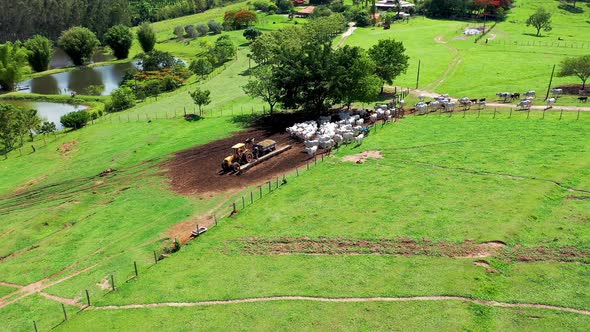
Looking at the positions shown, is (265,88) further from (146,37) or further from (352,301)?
(146,37)

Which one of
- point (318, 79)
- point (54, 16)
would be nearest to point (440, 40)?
point (318, 79)

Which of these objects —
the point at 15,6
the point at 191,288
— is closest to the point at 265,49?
the point at 191,288

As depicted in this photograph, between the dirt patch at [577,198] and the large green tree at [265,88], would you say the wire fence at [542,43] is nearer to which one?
the large green tree at [265,88]

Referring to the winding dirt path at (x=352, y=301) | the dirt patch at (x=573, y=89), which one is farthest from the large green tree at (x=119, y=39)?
the winding dirt path at (x=352, y=301)

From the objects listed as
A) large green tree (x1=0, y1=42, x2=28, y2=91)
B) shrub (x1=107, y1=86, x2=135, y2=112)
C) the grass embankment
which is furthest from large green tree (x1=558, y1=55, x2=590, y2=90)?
large green tree (x1=0, y1=42, x2=28, y2=91)

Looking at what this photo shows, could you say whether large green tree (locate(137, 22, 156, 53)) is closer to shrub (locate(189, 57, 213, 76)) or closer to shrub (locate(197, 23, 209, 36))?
shrub (locate(197, 23, 209, 36))
